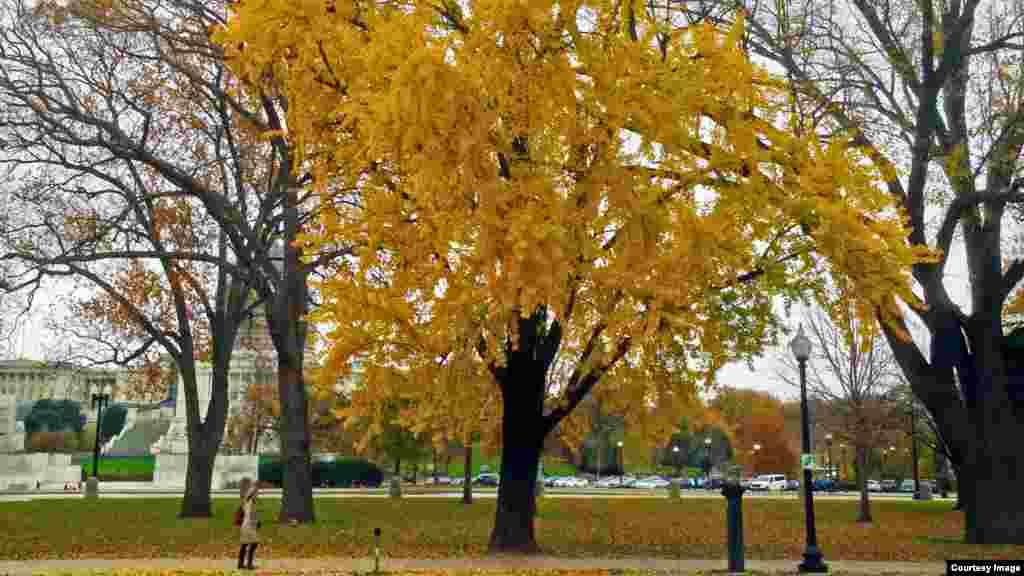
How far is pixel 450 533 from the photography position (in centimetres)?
2209

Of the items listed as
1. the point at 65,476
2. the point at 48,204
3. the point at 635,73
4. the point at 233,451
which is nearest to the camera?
the point at 635,73

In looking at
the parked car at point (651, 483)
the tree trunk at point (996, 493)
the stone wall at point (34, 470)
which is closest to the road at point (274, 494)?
the stone wall at point (34, 470)

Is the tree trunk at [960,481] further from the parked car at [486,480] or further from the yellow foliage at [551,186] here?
the parked car at [486,480]

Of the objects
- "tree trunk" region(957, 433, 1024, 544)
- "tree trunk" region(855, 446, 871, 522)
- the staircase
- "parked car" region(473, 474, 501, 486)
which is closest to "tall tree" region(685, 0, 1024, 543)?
"tree trunk" region(957, 433, 1024, 544)

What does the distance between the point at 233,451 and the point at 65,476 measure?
15521 mm

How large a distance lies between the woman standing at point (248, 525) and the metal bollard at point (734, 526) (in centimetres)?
741

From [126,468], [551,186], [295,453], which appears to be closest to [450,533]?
[295,453]

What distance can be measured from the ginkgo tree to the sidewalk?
286 centimetres

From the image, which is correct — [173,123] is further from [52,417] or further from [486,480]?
[52,417]

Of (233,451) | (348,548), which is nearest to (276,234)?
(348,548)

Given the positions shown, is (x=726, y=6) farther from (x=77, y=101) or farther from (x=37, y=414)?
(x=37, y=414)

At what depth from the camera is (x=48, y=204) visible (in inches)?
993

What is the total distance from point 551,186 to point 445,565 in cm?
642

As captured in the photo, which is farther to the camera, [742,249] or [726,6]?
[726,6]
